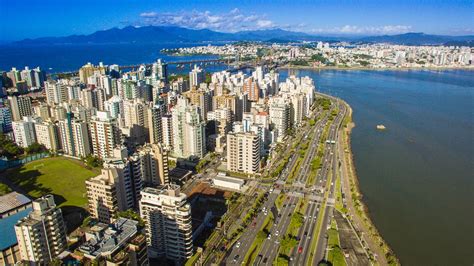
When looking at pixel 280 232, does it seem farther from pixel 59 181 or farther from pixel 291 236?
pixel 59 181

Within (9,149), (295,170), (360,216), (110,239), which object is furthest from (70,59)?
(110,239)

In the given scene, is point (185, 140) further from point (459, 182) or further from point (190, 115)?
point (459, 182)

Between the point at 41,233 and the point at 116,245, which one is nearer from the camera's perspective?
the point at 116,245

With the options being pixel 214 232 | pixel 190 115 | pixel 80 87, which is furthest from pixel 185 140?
pixel 80 87

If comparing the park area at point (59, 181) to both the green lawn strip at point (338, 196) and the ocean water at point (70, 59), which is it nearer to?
the green lawn strip at point (338, 196)

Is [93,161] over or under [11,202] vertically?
under

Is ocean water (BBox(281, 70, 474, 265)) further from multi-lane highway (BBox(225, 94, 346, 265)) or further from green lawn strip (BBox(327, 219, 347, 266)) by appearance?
green lawn strip (BBox(327, 219, 347, 266))

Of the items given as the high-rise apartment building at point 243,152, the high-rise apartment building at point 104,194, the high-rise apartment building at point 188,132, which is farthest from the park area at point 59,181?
the high-rise apartment building at point 243,152
